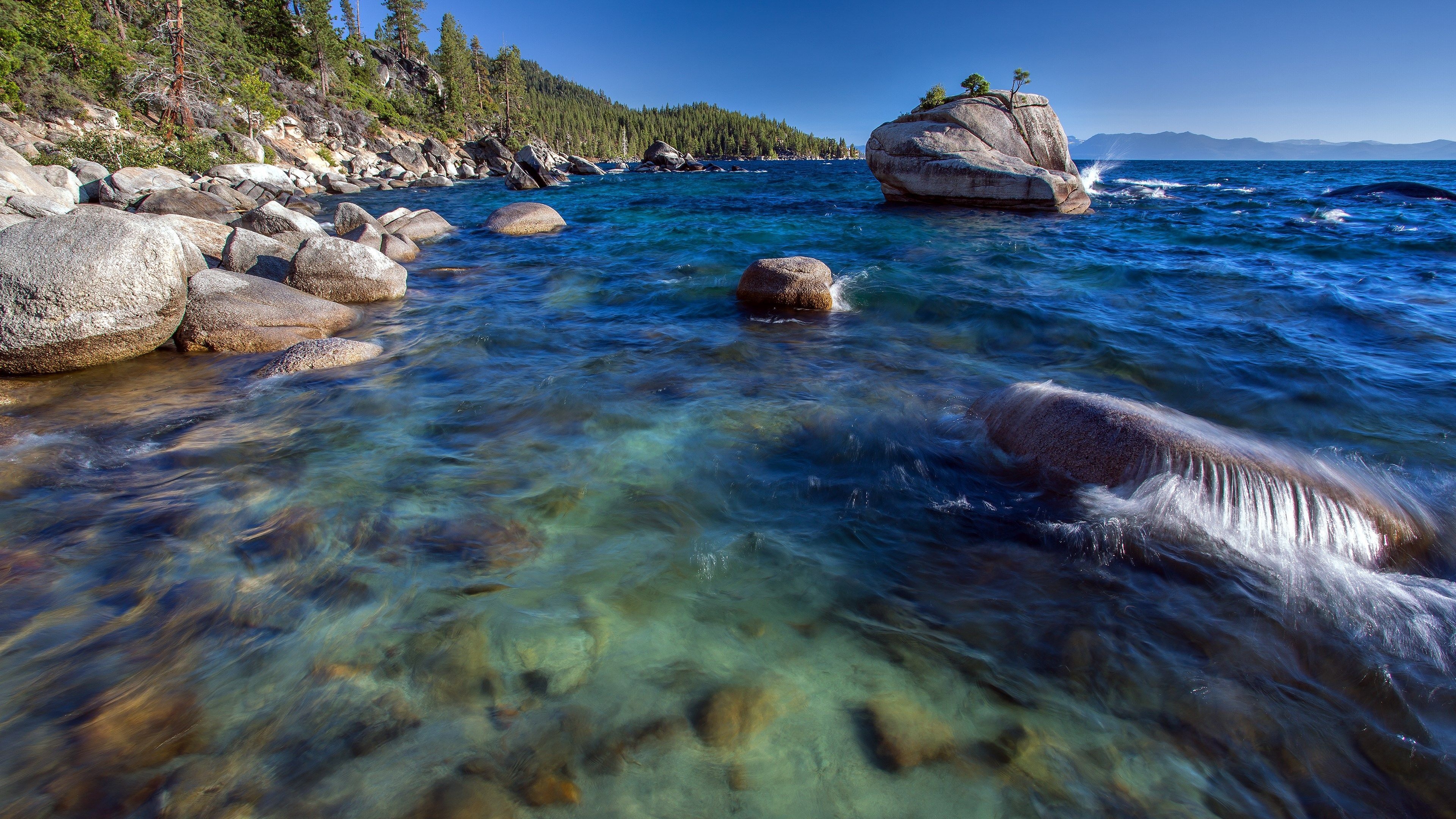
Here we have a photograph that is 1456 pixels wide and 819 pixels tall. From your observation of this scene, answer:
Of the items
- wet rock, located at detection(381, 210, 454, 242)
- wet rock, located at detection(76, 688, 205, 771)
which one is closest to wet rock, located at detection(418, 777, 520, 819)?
wet rock, located at detection(76, 688, 205, 771)

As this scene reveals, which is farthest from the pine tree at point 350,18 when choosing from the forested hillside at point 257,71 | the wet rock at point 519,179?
the wet rock at point 519,179

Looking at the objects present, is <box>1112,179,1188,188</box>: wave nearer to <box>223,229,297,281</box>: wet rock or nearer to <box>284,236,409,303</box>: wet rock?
<box>284,236,409,303</box>: wet rock

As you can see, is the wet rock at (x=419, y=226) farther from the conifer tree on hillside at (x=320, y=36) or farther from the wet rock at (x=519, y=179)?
the conifer tree on hillside at (x=320, y=36)

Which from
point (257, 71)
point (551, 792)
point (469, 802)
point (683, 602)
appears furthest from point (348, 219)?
point (257, 71)

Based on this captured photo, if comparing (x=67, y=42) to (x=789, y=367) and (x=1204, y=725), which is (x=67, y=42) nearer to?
(x=789, y=367)

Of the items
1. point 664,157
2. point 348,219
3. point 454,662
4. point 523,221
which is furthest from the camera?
point 664,157

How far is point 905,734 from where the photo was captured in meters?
2.42

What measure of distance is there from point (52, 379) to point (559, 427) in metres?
5.41

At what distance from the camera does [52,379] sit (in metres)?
5.92

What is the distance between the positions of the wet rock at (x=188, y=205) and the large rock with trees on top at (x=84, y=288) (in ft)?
37.9

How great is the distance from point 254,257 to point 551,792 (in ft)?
36.1

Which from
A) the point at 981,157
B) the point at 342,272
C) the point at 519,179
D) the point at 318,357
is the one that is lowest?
the point at 318,357

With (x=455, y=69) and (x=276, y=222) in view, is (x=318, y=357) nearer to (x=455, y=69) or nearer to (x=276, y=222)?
(x=276, y=222)

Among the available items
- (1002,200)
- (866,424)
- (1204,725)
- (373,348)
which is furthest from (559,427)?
(1002,200)
